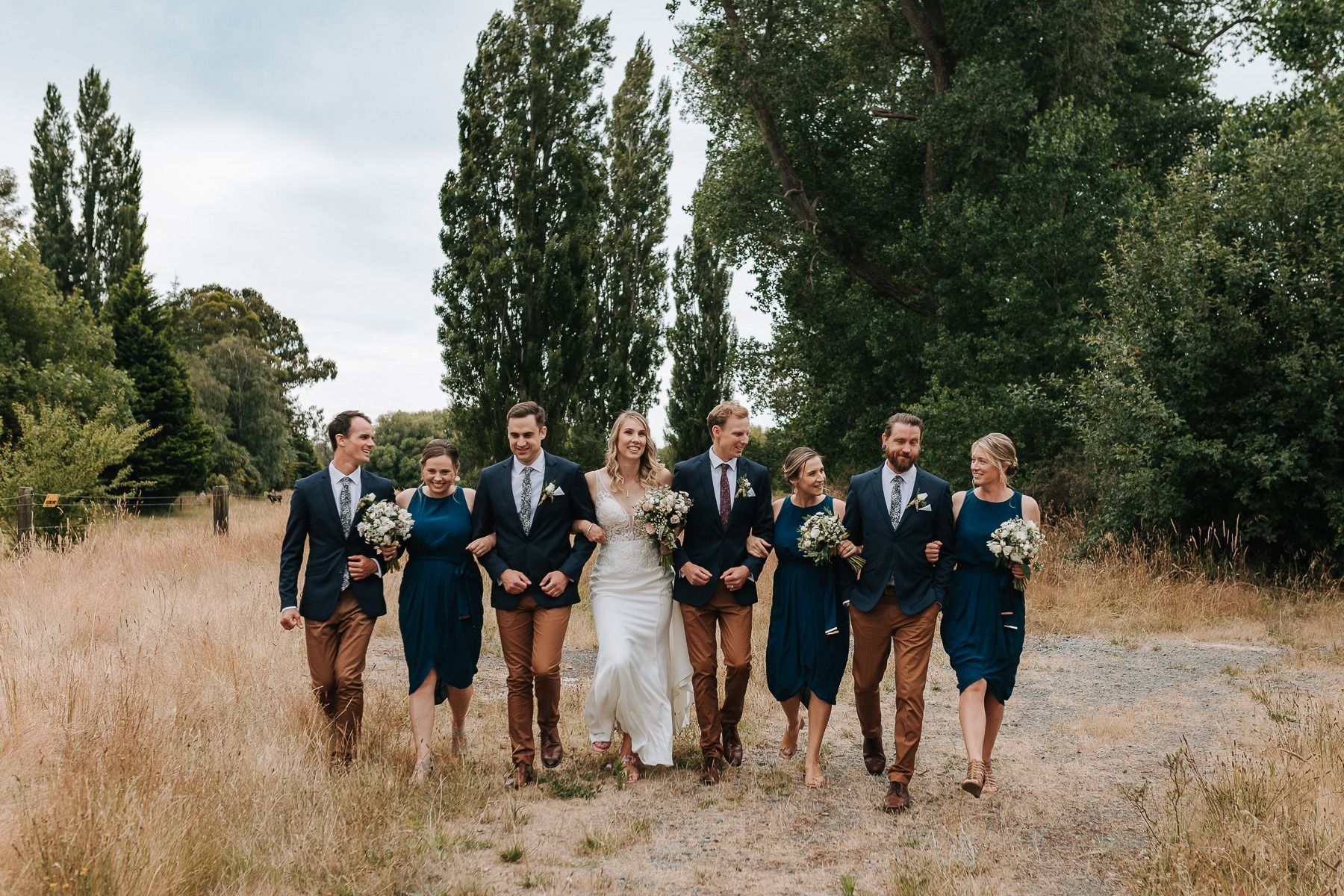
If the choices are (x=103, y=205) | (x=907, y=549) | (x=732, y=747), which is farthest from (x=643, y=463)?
(x=103, y=205)

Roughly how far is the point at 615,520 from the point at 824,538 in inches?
51.6

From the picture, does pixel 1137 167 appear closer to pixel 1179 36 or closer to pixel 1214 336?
pixel 1179 36

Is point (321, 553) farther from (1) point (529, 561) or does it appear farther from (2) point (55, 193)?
(2) point (55, 193)

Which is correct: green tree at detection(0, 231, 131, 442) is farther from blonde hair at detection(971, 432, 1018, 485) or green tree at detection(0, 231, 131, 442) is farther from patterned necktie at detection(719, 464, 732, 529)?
blonde hair at detection(971, 432, 1018, 485)

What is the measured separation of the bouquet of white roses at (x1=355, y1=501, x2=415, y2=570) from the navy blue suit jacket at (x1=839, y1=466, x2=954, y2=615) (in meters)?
2.57

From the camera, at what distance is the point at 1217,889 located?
3.98 m

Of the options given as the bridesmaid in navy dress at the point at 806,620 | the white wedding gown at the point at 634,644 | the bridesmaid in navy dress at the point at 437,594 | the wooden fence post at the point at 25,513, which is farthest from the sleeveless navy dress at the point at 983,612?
the wooden fence post at the point at 25,513

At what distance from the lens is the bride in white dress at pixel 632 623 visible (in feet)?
19.5

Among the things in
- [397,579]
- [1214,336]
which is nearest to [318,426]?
[397,579]

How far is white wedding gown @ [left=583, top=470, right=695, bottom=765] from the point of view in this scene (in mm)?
5930

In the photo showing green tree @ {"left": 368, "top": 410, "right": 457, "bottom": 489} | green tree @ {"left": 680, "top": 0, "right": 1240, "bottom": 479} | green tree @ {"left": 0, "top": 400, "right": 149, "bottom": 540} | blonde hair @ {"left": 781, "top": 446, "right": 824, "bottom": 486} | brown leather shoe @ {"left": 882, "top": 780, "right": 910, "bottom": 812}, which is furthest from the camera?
green tree @ {"left": 368, "top": 410, "right": 457, "bottom": 489}

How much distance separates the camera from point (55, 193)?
3712cm

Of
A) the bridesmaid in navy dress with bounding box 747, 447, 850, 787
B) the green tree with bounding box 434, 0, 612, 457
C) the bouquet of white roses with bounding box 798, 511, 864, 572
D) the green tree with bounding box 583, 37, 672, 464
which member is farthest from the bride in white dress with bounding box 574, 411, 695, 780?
the green tree with bounding box 583, 37, 672, 464

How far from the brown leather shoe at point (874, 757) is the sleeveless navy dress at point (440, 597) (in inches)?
97.8
